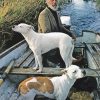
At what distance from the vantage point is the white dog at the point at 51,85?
4.16 m

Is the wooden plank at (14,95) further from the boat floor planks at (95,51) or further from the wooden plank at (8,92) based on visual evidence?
the boat floor planks at (95,51)

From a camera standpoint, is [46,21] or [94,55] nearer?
[46,21]

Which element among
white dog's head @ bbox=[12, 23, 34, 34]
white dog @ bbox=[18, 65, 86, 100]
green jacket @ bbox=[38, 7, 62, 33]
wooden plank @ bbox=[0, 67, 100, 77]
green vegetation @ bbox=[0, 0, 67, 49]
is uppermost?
white dog's head @ bbox=[12, 23, 34, 34]

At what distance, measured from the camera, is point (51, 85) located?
13.9ft

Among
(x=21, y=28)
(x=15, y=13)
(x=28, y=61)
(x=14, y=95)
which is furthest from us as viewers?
(x=15, y=13)

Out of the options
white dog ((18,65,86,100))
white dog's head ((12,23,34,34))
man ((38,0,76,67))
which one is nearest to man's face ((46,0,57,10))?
man ((38,0,76,67))

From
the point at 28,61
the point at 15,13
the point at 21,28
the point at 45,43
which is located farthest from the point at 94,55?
the point at 15,13

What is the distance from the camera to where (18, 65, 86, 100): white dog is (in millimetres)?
4160

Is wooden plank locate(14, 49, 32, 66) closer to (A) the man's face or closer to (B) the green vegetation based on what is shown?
(A) the man's face

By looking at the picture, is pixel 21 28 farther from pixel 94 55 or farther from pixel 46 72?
pixel 94 55

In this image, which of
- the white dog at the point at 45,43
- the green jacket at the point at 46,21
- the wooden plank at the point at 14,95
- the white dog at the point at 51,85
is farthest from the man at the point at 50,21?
the white dog at the point at 51,85

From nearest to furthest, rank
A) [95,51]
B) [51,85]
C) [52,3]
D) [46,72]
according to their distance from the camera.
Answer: [51,85] < [46,72] < [52,3] < [95,51]

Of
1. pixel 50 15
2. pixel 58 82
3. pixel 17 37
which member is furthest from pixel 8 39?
pixel 58 82

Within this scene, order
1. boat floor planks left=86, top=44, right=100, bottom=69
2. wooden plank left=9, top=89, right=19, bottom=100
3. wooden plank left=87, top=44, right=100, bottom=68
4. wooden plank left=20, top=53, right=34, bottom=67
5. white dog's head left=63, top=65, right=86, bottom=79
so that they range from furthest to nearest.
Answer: boat floor planks left=86, top=44, right=100, bottom=69
wooden plank left=87, top=44, right=100, bottom=68
wooden plank left=20, top=53, right=34, bottom=67
wooden plank left=9, top=89, right=19, bottom=100
white dog's head left=63, top=65, right=86, bottom=79
